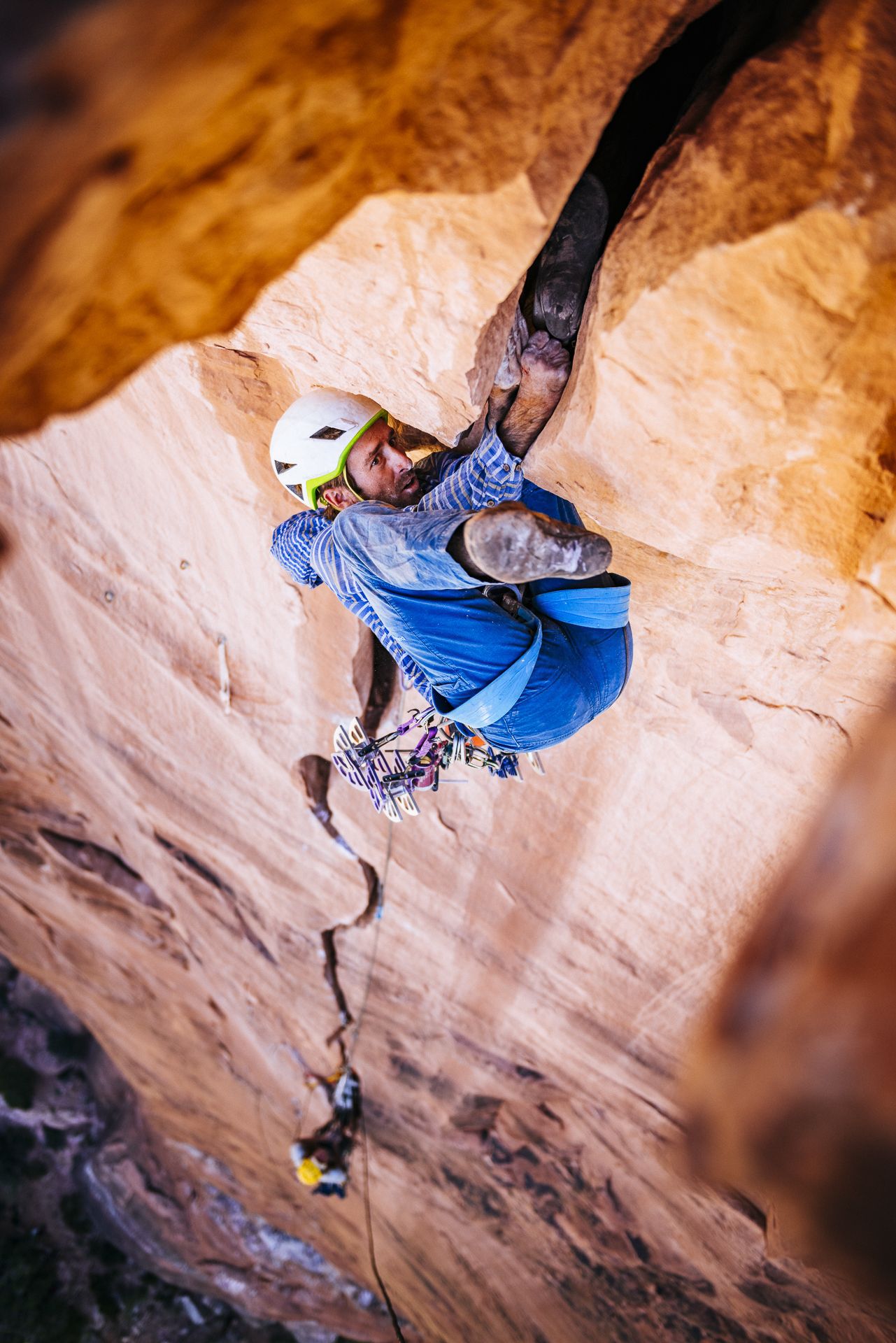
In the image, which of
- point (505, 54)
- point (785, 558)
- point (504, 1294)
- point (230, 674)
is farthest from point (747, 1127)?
point (504, 1294)

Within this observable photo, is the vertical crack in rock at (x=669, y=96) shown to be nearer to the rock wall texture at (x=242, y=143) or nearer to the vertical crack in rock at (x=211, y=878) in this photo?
the rock wall texture at (x=242, y=143)

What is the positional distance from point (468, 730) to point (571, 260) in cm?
149

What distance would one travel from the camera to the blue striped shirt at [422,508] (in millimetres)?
1865

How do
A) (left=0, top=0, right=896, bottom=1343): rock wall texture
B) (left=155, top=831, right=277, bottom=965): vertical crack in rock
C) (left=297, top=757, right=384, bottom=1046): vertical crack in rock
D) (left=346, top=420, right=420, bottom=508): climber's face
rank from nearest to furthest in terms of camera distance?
(left=0, top=0, right=896, bottom=1343): rock wall texture < (left=346, top=420, right=420, bottom=508): climber's face < (left=297, top=757, right=384, bottom=1046): vertical crack in rock < (left=155, top=831, right=277, bottom=965): vertical crack in rock

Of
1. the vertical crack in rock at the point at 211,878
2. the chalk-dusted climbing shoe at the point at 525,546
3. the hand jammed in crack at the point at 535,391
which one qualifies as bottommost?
the vertical crack in rock at the point at 211,878

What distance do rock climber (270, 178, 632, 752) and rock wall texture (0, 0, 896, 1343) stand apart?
0.16m

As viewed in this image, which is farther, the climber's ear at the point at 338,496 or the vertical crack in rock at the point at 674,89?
the climber's ear at the point at 338,496

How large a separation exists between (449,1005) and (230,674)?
90.1 inches

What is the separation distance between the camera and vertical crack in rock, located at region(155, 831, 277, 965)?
4824mm

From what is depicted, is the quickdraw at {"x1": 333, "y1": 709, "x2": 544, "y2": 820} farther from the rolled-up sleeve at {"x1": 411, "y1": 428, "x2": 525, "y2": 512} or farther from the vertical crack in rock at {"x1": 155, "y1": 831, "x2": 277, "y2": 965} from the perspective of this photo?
the vertical crack in rock at {"x1": 155, "y1": 831, "x2": 277, "y2": 965}

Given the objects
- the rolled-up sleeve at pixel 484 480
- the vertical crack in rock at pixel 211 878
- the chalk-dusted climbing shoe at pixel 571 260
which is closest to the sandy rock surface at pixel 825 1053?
the rolled-up sleeve at pixel 484 480

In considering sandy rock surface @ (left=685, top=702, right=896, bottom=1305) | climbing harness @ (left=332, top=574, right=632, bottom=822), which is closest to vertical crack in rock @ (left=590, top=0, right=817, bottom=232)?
climbing harness @ (left=332, top=574, right=632, bottom=822)

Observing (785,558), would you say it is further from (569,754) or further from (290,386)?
(290,386)

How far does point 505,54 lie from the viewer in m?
1.13
